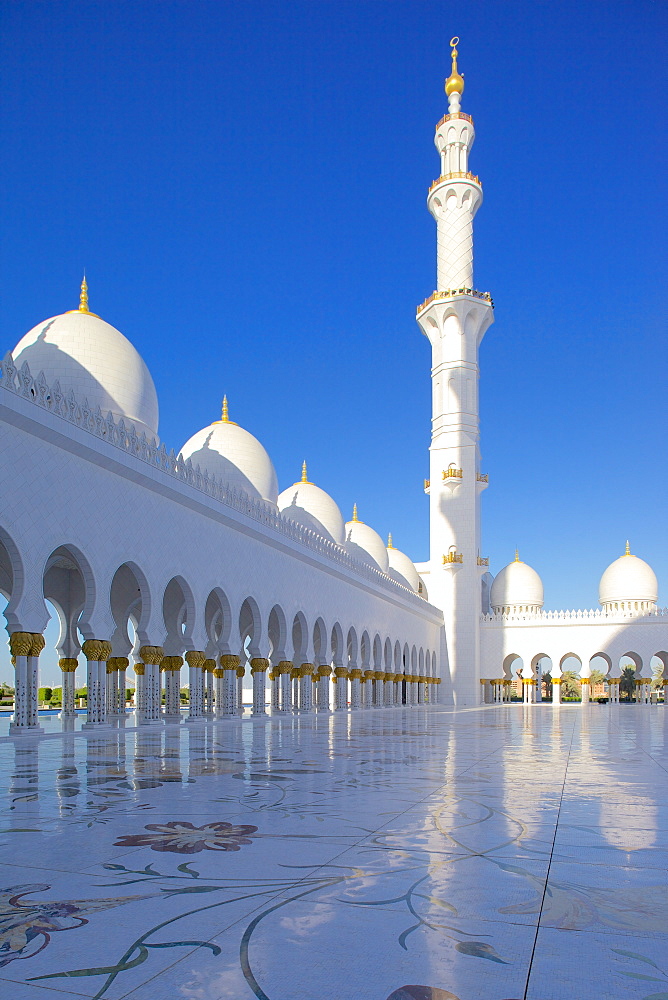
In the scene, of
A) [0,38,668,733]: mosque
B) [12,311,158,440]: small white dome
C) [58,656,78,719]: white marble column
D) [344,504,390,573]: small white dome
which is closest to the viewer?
[0,38,668,733]: mosque

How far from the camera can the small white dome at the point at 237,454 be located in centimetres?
1905

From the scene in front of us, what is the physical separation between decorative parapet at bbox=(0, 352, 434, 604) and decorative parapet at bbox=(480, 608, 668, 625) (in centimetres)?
1611

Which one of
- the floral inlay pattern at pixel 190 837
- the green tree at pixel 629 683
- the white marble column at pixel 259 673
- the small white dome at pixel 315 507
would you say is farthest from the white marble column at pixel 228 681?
the green tree at pixel 629 683

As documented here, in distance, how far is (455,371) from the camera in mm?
31234

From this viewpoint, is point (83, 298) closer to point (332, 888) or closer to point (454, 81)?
point (332, 888)

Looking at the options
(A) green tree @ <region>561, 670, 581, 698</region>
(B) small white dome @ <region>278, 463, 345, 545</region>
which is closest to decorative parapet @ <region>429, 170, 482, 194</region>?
(B) small white dome @ <region>278, 463, 345, 545</region>

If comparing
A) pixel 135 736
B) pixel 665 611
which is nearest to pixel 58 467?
pixel 135 736

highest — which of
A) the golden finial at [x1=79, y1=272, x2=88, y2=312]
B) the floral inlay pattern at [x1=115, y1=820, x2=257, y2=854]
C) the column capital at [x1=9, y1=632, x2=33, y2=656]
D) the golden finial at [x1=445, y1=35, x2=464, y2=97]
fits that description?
the golden finial at [x1=445, y1=35, x2=464, y2=97]

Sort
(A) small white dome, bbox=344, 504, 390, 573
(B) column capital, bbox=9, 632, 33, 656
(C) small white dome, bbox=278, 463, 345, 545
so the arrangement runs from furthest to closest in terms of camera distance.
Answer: (A) small white dome, bbox=344, 504, 390, 573 → (C) small white dome, bbox=278, 463, 345, 545 → (B) column capital, bbox=9, 632, 33, 656

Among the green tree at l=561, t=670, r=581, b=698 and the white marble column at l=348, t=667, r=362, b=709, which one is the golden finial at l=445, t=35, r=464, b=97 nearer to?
the white marble column at l=348, t=667, r=362, b=709

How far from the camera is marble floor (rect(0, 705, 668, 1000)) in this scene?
6.00ft

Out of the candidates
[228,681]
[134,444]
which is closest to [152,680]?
[228,681]

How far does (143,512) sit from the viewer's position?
41.2 feet

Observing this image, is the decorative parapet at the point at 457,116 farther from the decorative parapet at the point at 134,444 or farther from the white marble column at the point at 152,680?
the white marble column at the point at 152,680
